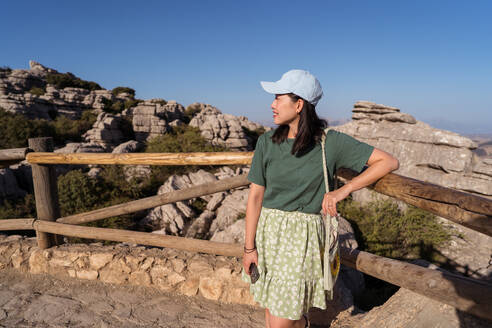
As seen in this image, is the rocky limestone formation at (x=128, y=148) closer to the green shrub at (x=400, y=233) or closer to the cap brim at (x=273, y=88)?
the green shrub at (x=400, y=233)

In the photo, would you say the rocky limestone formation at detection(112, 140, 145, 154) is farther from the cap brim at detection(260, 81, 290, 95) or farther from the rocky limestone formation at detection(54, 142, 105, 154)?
the cap brim at detection(260, 81, 290, 95)

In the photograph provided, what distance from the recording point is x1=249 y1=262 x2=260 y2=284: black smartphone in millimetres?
1736

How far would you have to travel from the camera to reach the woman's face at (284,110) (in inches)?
60.9

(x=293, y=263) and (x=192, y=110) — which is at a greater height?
(x=192, y=110)

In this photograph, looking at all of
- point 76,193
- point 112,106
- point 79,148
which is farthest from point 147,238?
point 112,106

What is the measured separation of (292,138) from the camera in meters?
1.63

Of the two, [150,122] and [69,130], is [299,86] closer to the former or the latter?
[150,122]

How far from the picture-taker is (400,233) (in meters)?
8.39

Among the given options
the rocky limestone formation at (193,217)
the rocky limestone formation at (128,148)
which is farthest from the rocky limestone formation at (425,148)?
the rocky limestone formation at (128,148)

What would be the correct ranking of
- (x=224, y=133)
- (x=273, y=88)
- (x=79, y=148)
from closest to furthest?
(x=273, y=88)
(x=79, y=148)
(x=224, y=133)

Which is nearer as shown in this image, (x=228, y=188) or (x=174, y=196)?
(x=228, y=188)

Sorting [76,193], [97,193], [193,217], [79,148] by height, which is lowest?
[193,217]

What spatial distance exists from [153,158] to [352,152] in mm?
2050

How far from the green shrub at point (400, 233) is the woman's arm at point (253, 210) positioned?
292 inches
